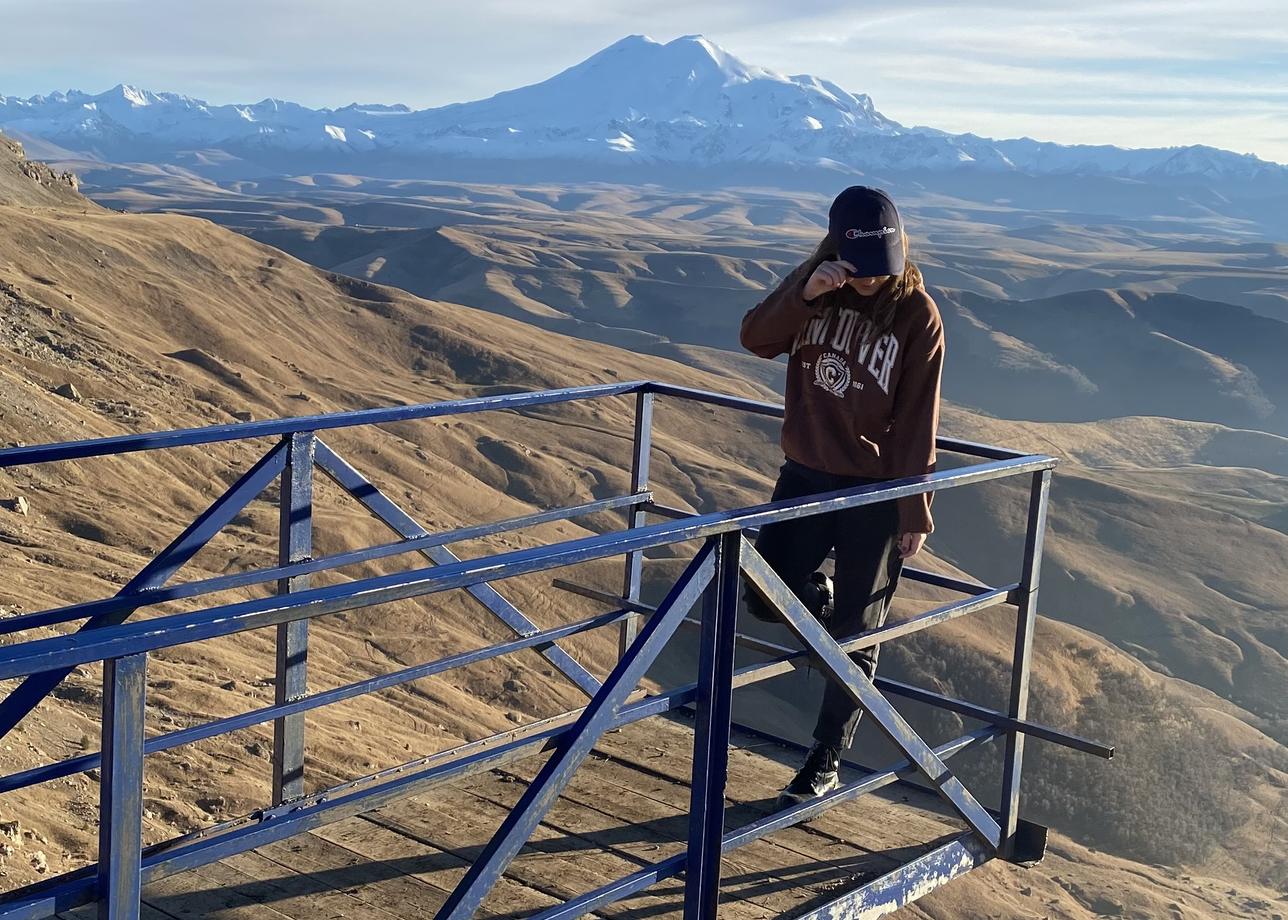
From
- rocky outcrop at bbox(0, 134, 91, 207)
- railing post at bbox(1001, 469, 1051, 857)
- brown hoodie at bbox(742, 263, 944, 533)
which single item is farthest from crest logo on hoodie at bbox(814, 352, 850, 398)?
rocky outcrop at bbox(0, 134, 91, 207)

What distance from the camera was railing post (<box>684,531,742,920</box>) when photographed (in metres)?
3.04

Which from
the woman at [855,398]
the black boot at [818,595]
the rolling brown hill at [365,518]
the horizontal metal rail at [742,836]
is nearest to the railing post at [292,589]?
the horizontal metal rail at [742,836]

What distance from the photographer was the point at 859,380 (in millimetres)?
3957

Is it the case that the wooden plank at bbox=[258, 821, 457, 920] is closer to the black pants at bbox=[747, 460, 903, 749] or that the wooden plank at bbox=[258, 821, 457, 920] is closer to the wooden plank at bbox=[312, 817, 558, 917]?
the wooden plank at bbox=[312, 817, 558, 917]

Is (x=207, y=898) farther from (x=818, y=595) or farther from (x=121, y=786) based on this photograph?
(x=818, y=595)

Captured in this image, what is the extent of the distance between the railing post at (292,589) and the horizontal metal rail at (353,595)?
1392mm

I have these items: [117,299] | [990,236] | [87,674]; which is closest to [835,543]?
[87,674]

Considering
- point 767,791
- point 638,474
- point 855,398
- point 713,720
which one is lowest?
point 767,791

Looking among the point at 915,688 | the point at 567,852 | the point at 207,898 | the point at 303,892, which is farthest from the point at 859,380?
the point at 207,898

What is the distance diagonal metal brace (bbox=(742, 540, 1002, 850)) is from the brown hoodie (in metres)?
0.58

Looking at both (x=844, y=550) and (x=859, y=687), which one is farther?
(x=844, y=550)

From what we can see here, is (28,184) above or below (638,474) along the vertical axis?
above

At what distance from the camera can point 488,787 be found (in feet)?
15.1

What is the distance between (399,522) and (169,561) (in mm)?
938
